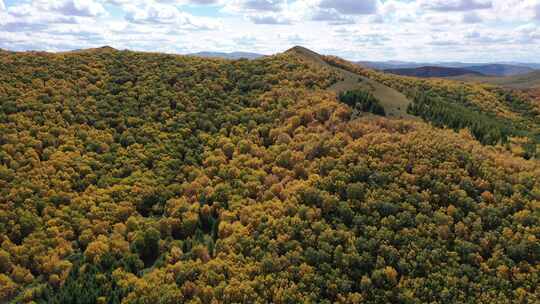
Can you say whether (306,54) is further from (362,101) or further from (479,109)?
(479,109)

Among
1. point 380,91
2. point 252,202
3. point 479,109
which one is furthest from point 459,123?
point 479,109

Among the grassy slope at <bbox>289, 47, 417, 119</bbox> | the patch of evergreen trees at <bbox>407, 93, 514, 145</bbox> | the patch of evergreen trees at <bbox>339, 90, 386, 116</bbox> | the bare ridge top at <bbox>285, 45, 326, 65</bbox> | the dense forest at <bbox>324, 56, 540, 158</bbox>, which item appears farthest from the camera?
the bare ridge top at <bbox>285, 45, 326, 65</bbox>

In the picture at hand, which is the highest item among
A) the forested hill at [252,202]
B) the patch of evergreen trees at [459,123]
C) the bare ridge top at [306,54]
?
the bare ridge top at [306,54]

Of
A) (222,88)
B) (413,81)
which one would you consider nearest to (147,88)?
(222,88)

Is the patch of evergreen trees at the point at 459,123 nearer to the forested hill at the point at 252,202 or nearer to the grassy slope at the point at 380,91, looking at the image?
the forested hill at the point at 252,202

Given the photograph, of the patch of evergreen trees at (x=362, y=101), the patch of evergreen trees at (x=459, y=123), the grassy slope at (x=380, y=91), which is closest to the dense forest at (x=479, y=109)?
the patch of evergreen trees at (x=459, y=123)

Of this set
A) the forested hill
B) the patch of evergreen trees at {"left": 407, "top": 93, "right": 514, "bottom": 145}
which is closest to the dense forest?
the patch of evergreen trees at {"left": 407, "top": 93, "right": 514, "bottom": 145}

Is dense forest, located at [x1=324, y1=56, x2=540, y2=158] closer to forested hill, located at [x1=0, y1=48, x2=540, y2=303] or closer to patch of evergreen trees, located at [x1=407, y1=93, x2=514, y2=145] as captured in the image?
patch of evergreen trees, located at [x1=407, y1=93, x2=514, y2=145]

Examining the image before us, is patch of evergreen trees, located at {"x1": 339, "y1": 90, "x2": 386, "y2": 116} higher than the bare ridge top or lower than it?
lower
